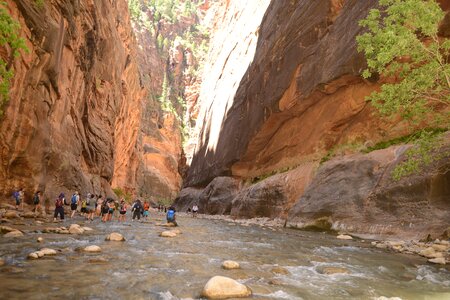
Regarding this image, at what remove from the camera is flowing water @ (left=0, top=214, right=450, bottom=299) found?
19.3 feet

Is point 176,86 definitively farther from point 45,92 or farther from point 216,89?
point 45,92

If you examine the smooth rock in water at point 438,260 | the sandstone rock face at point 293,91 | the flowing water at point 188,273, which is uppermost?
the sandstone rock face at point 293,91

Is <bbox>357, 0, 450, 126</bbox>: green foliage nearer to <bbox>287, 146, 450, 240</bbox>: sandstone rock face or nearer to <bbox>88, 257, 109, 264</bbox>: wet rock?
<bbox>287, 146, 450, 240</bbox>: sandstone rock face

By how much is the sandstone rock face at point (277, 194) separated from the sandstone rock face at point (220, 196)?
658 cm

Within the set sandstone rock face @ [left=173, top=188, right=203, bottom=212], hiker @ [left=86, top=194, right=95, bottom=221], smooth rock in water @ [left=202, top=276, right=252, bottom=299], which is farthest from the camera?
sandstone rock face @ [left=173, top=188, right=203, bottom=212]

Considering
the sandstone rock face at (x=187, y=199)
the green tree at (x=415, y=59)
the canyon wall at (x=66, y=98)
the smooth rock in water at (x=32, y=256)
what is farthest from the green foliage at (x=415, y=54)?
Answer: the sandstone rock face at (x=187, y=199)

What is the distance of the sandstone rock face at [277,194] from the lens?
27.1 m

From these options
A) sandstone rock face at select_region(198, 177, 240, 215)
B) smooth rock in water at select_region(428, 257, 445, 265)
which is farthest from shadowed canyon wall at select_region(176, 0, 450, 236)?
smooth rock in water at select_region(428, 257, 445, 265)

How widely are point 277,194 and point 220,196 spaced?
51.3 feet

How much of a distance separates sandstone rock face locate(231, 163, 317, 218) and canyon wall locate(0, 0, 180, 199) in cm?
1603

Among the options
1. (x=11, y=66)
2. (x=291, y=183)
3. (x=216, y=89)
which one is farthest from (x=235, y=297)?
(x=216, y=89)

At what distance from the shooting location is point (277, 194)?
2905 cm

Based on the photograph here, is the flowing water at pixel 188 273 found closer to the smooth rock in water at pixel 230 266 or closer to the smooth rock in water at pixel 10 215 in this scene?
the smooth rock in water at pixel 230 266

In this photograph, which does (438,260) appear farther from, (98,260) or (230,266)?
(98,260)
